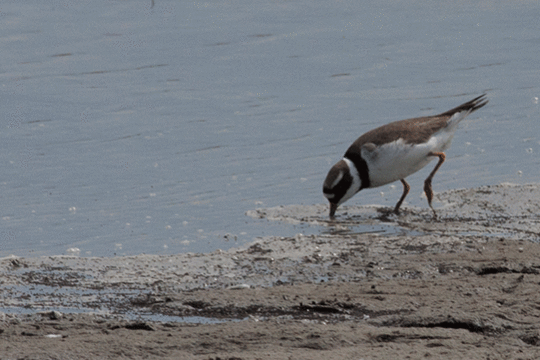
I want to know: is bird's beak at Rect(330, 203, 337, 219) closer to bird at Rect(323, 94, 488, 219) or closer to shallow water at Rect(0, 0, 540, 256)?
bird at Rect(323, 94, 488, 219)

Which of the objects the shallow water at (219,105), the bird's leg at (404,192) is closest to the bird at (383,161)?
the bird's leg at (404,192)

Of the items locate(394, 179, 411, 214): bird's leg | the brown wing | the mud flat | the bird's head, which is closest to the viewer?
the mud flat

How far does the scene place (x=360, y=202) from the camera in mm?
9703

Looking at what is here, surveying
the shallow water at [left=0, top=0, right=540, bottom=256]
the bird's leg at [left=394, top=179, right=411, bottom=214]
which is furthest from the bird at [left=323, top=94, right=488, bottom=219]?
the shallow water at [left=0, top=0, right=540, bottom=256]

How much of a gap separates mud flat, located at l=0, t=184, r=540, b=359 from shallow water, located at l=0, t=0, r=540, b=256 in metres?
0.68

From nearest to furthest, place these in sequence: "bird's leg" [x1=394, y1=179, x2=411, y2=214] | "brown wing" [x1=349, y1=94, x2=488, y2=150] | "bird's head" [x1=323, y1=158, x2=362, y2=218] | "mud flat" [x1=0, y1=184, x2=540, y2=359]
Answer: "mud flat" [x1=0, y1=184, x2=540, y2=359] < "bird's head" [x1=323, y1=158, x2=362, y2=218] < "bird's leg" [x1=394, y1=179, x2=411, y2=214] < "brown wing" [x1=349, y1=94, x2=488, y2=150]

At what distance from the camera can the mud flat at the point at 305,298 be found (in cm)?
521

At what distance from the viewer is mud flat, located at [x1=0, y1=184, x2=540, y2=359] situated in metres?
5.21

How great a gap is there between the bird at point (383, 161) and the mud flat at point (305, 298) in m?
0.51

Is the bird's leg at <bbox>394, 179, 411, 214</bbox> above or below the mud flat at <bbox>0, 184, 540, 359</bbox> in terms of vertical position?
above

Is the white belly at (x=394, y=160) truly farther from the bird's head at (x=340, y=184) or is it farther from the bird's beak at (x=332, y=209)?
the bird's beak at (x=332, y=209)

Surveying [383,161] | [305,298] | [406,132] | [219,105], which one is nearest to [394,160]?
[383,161]

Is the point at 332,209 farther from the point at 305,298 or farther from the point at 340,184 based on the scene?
the point at 305,298

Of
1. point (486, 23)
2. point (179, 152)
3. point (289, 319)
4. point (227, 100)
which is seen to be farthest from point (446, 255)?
point (486, 23)
